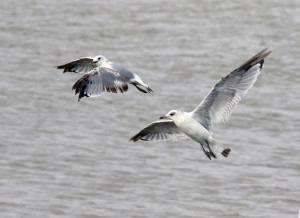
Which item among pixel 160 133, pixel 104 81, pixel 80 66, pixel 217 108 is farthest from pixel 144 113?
pixel 217 108

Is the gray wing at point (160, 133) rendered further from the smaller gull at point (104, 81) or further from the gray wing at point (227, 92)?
the gray wing at point (227, 92)

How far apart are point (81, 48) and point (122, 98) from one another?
2.97 meters

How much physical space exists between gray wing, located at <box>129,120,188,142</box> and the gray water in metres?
2.04

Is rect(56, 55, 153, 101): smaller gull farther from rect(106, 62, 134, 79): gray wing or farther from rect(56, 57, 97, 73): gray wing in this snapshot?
rect(56, 57, 97, 73): gray wing

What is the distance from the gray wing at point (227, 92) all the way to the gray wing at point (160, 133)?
717 millimetres

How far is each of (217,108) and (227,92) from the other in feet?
0.69

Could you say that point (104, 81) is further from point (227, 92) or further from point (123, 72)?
point (227, 92)

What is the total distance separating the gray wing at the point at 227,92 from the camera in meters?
10.1

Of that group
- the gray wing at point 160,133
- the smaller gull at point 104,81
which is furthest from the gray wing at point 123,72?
the gray wing at point 160,133

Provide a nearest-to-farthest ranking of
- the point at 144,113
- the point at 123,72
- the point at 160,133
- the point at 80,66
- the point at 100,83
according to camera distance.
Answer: the point at 100,83
the point at 123,72
the point at 160,133
the point at 80,66
the point at 144,113

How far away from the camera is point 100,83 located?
10.4 metres

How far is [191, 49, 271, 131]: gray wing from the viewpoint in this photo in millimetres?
10094

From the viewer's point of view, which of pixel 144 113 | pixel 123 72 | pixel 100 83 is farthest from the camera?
pixel 144 113

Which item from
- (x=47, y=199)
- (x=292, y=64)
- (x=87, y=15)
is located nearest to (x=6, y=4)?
(x=87, y=15)
